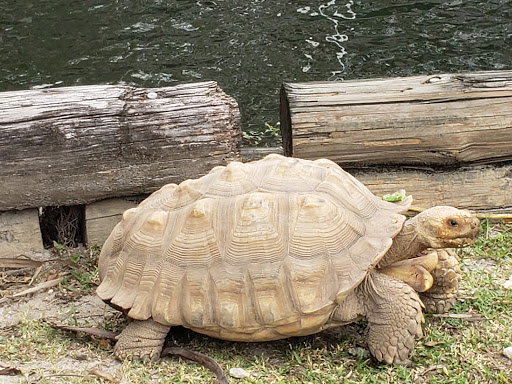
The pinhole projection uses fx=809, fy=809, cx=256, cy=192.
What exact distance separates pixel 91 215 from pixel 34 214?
33 cm

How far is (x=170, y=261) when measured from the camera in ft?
12.0

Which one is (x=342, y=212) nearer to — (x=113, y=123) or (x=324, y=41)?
(x=113, y=123)

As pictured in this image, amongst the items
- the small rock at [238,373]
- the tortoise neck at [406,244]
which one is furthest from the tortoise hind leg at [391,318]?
the small rock at [238,373]

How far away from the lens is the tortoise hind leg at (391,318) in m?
3.62

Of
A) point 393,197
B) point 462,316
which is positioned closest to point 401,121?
point 393,197

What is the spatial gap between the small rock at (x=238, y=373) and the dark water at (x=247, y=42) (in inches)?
158

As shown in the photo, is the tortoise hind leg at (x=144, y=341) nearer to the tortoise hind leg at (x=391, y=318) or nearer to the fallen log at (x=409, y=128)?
the tortoise hind leg at (x=391, y=318)

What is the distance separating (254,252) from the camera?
3.56 meters

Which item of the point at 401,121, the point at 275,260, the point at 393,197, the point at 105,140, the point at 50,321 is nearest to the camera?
the point at 275,260

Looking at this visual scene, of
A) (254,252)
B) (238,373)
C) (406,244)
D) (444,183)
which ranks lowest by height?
(238,373)

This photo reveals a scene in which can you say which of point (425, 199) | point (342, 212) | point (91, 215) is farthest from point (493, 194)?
point (91, 215)

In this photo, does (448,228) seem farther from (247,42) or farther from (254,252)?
(247,42)

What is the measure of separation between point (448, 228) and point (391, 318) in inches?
19.1

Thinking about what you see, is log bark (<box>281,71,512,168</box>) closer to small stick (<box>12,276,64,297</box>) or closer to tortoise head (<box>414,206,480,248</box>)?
tortoise head (<box>414,206,480,248</box>)
